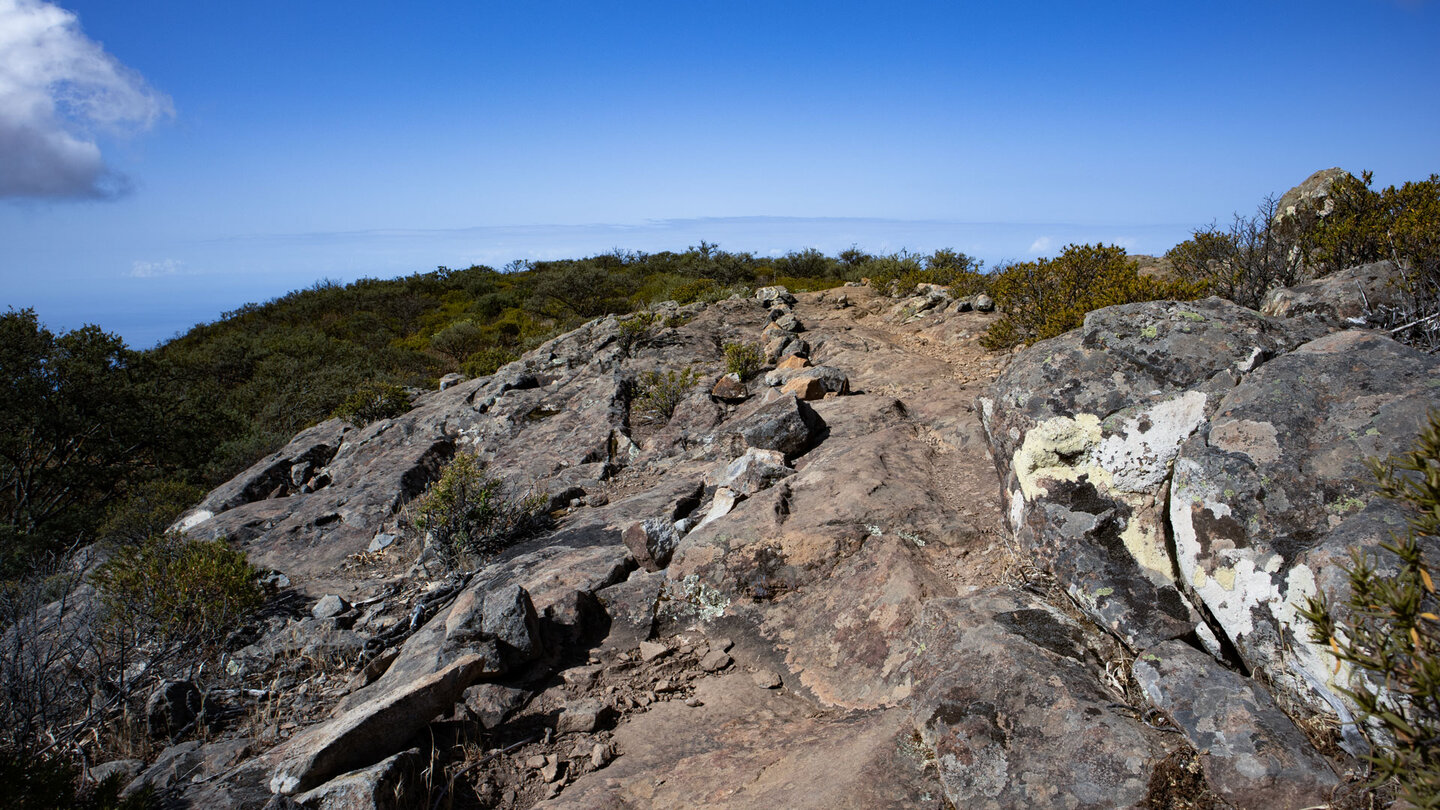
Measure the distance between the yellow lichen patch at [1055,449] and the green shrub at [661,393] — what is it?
7.15m

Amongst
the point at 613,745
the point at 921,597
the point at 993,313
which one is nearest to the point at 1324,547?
the point at 921,597

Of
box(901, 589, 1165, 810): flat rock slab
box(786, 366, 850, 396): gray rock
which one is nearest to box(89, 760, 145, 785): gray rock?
box(901, 589, 1165, 810): flat rock slab

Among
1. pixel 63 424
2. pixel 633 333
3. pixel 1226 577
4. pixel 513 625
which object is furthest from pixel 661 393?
pixel 63 424

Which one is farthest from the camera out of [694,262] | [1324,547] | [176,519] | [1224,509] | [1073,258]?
[694,262]

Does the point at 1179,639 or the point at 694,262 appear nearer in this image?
the point at 1179,639

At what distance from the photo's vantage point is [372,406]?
599 inches

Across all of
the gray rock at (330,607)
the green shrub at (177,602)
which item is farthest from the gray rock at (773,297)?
the green shrub at (177,602)

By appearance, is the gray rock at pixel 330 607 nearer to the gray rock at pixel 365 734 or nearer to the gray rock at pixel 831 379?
the gray rock at pixel 365 734

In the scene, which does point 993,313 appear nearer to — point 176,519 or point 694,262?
point 176,519

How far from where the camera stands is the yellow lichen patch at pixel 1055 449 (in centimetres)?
478

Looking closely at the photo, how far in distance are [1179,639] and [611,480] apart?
7.47 meters

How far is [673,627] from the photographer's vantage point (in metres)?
5.62

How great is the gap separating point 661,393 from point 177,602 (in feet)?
23.2

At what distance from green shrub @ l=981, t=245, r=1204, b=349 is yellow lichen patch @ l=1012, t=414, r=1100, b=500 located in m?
5.26
